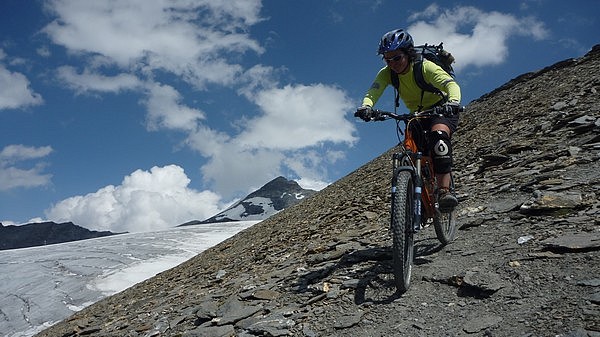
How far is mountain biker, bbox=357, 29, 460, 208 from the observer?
17.9ft

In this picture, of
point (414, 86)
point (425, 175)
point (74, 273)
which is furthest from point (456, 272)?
point (74, 273)

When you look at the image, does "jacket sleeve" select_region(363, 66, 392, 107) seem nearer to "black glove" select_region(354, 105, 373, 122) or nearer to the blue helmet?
"black glove" select_region(354, 105, 373, 122)

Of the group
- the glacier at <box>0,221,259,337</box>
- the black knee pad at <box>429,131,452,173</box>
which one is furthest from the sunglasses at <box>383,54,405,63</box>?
the glacier at <box>0,221,259,337</box>

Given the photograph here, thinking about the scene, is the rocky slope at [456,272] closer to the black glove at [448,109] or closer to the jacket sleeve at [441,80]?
the black glove at [448,109]

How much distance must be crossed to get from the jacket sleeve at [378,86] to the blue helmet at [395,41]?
0.49 metres

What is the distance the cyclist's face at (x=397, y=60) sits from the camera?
5562 mm

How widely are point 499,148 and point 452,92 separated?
7.77 meters

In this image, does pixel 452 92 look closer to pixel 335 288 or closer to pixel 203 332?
pixel 335 288

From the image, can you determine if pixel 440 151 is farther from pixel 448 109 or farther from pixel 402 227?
pixel 402 227

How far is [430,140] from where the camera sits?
5703 millimetres

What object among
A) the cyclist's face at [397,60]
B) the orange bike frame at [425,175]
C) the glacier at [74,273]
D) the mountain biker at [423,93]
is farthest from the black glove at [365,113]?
the glacier at [74,273]

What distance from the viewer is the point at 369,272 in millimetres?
5848

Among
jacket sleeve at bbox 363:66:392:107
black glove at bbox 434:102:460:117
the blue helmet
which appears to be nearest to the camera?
black glove at bbox 434:102:460:117

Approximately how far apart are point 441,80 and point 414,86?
0.44m
